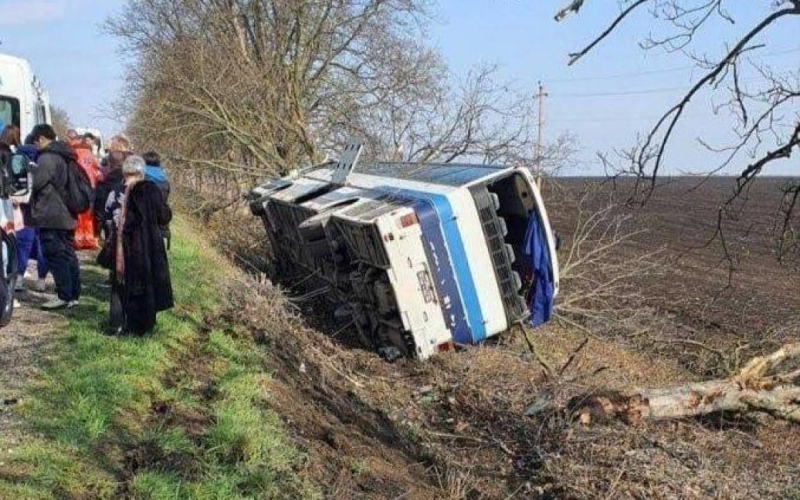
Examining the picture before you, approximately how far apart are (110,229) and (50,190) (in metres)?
0.94

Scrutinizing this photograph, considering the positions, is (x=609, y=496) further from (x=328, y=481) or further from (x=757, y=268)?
(x=757, y=268)

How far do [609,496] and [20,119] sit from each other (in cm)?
1004

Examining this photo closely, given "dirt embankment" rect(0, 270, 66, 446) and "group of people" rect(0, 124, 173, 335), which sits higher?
"group of people" rect(0, 124, 173, 335)

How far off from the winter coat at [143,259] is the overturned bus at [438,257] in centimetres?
233

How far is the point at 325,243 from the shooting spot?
30.7 feet

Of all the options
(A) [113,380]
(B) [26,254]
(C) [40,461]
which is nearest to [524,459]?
(A) [113,380]

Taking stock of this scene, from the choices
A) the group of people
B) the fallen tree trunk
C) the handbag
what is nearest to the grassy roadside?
the group of people

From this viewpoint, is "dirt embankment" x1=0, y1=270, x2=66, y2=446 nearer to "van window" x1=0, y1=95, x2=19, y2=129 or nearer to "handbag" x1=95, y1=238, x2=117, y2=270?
"handbag" x1=95, y1=238, x2=117, y2=270

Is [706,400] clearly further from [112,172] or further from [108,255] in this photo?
[112,172]

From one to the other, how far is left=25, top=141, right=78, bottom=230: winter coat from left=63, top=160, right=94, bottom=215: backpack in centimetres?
4

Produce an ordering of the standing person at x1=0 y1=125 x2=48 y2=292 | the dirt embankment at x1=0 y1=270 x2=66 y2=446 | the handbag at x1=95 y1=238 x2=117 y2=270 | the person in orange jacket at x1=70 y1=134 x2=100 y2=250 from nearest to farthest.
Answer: the dirt embankment at x1=0 y1=270 x2=66 y2=446, the handbag at x1=95 y1=238 x2=117 y2=270, the standing person at x1=0 y1=125 x2=48 y2=292, the person in orange jacket at x1=70 y1=134 x2=100 y2=250

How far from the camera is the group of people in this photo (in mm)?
5871

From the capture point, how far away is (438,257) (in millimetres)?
7898

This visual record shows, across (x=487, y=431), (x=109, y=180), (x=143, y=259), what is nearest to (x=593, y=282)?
(x=487, y=431)
